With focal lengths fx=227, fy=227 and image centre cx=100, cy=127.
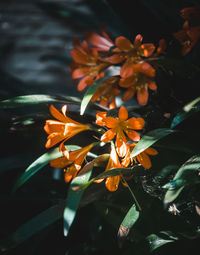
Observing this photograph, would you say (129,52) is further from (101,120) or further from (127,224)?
(127,224)

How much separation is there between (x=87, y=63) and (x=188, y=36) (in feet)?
0.96

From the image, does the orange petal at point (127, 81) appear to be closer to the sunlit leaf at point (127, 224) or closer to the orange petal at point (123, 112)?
the orange petal at point (123, 112)

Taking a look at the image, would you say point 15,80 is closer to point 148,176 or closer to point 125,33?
point 125,33

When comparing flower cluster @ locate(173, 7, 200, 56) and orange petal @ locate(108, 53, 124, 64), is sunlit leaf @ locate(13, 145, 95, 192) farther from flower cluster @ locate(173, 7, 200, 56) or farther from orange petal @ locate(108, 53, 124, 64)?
flower cluster @ locate(173, 7, 200, 56)

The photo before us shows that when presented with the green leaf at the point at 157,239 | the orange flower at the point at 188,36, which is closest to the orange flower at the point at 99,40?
the orange flower at the point at 188,36

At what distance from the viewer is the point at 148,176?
0.59 metres

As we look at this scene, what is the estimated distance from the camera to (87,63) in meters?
0.69

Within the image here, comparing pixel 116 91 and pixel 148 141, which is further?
pixel 116 91

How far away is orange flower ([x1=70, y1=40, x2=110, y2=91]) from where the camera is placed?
66 centimetres

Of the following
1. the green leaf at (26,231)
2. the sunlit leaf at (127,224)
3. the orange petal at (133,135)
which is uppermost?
the orange petal at (133,135)

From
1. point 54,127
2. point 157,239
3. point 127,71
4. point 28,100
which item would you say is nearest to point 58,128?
point 54,127

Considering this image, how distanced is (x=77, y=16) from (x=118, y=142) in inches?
28.9

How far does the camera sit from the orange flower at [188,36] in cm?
55

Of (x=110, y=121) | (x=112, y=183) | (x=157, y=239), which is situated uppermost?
(x=110, y=121)
